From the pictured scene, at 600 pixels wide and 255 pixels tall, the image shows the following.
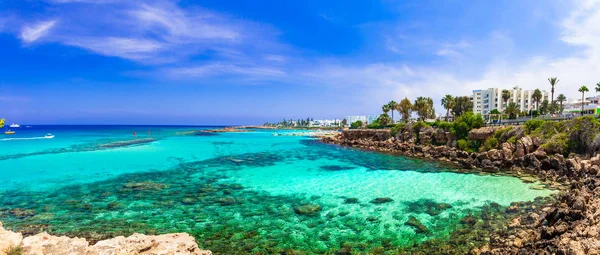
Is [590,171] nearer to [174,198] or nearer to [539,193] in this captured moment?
[539,193]

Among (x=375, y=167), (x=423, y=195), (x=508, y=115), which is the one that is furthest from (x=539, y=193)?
(x=508, y=115)

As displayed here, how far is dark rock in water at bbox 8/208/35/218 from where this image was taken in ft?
48.3

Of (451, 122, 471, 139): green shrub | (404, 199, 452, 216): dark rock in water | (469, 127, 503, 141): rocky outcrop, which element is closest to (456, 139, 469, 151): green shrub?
(469, 127, 503, 141): rocky outcrop

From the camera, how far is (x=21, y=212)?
15250mm

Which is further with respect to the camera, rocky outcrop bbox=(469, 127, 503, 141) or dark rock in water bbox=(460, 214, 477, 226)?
rocky outcrop bbox=(469, 127, 503, 141)

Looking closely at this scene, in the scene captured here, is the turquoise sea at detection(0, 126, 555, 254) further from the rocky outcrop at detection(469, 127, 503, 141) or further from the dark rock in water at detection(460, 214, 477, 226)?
the rocky outcrop at detection(469, 127, 503, 141)

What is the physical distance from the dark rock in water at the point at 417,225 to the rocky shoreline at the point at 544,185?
2055mm

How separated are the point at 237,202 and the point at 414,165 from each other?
72.6 feet

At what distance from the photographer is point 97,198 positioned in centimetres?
1831

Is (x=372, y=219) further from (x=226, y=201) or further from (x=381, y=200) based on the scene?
(x=226, y=201)

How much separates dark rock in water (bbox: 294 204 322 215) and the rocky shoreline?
7469 mm

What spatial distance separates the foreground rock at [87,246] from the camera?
25.6 feet

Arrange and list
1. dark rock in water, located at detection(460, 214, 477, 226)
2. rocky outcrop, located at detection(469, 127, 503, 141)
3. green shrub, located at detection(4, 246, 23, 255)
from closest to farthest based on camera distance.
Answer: green shrub, located at detection(4, 246, 23, 255) → dark rock in water, located at detection(460, 214, 477, 226) → rocky outcrop, located at detection(469, 127, 503, 141)

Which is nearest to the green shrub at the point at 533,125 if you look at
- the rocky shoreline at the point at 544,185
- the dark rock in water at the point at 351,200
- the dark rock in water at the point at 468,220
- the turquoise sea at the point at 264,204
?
the rocky shoreline at the point at 544,185
